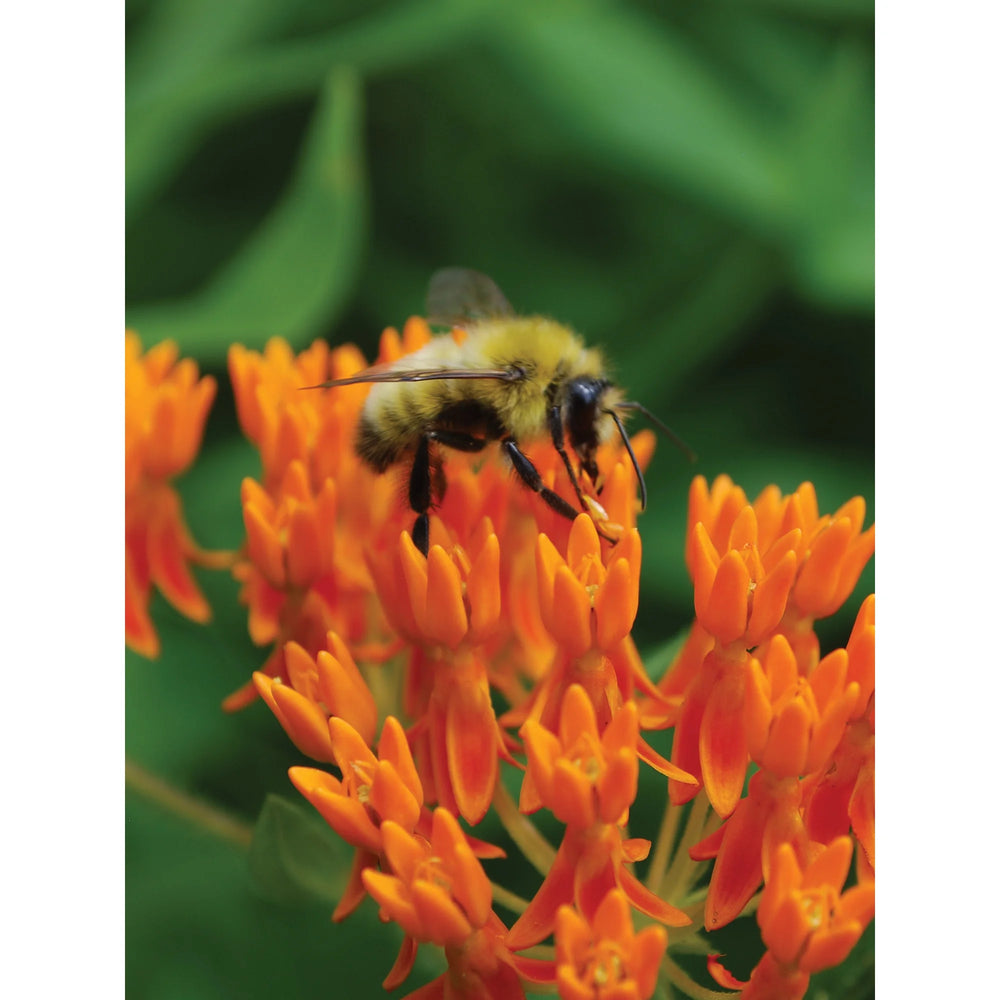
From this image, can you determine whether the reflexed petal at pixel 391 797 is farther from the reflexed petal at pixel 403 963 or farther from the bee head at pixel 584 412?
the bee head at pixel 584 412

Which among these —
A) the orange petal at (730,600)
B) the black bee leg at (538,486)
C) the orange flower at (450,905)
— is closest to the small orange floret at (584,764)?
the orange flower at (450,905)

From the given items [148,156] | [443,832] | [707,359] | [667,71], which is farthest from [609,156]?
[443,832]

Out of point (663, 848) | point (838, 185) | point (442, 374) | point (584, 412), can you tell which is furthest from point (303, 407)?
point (838, 185)

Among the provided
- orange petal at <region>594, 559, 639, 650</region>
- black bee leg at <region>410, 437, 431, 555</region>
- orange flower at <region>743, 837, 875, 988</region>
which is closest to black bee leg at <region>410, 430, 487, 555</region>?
black bee leg at <region>410, 437, 431, 555</region>

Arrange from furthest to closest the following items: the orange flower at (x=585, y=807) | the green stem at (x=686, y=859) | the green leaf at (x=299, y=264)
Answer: the green leaf at (x=299, y=264)
the green stem at (x=686, y=859)
the orange flower at (x=585, y=807)

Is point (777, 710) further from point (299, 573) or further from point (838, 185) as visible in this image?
point (838, 185)

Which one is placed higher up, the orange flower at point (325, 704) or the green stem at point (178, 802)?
the orange flower at point (325, 704)
